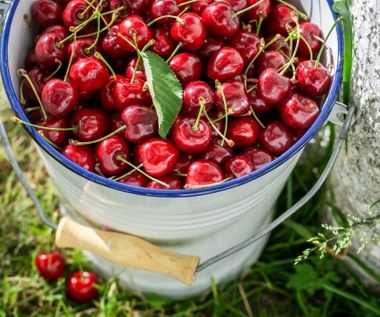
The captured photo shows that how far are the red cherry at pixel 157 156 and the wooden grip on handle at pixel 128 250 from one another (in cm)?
21

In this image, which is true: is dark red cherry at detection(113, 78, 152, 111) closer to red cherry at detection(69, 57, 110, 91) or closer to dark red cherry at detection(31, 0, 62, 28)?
red cherry at detection(69, 57, 110, 91)

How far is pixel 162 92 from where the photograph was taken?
3.46ft

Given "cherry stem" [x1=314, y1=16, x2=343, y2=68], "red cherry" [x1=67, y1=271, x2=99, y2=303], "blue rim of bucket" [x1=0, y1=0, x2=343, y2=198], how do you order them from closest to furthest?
"blue rim of bucket" [x1=0, y1=0, x2=343, y2=198] < "cherry stem" [x1=314, y1=16, x2=343, y2=68] < "red cherry" [x1=67, y1=271, x2=99, y2=303]

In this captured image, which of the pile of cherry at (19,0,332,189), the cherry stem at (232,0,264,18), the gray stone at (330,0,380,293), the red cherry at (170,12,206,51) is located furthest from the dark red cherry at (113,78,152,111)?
the gray stone at (330,0,380,293)

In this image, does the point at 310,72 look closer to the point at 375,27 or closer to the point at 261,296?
the point at 375,27

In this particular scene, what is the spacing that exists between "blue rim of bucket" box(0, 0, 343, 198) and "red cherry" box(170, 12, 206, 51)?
235mm

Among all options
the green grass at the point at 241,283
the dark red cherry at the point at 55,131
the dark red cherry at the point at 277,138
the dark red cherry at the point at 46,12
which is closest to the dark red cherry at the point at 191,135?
the dark red cherry at the point at 277,138

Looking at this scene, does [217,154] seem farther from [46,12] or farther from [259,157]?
[46,12]

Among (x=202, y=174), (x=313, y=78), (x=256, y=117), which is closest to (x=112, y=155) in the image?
(x=202, y=174)

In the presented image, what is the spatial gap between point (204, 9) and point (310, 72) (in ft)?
0.75

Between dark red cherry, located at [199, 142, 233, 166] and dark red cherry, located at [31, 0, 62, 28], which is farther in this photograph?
dark red cherry, located at [31, 0, 62, 28]

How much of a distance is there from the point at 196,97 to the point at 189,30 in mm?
125

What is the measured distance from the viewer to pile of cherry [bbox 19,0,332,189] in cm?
109


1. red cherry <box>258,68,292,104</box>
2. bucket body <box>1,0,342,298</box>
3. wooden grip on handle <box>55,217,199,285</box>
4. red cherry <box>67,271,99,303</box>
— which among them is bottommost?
red cherry <box>67,271,99,303</box>
